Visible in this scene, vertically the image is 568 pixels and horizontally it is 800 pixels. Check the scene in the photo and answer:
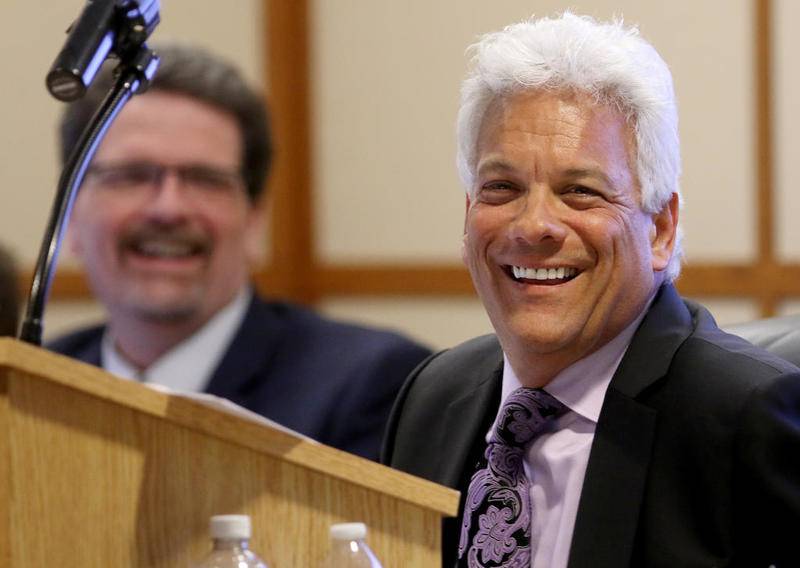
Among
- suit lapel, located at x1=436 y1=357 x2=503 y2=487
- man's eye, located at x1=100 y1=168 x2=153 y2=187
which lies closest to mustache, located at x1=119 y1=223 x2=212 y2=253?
man's eye, located at x1=100 y1=168 x2=153 y2=187

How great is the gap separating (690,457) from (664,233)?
0.36m

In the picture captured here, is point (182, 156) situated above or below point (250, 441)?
above

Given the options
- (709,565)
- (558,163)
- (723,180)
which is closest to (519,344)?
(558,163)

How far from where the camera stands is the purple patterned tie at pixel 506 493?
5.80ft

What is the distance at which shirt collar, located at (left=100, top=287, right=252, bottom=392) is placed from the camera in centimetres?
306

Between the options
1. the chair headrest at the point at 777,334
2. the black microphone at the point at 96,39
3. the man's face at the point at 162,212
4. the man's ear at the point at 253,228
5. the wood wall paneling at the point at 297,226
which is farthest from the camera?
the wood wall paneling at the point at 297,226

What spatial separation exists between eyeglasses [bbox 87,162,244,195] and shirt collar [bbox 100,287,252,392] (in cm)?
28

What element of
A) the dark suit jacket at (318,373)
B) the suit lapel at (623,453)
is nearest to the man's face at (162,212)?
the dark suit jacket at (318,373)

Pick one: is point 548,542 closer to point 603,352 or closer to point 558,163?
point 603,352

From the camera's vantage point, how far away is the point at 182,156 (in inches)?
123

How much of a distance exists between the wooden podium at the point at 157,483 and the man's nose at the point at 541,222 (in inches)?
19.4

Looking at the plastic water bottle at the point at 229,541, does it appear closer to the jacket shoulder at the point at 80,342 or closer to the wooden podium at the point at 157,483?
the wooden podium at the point at 157,483

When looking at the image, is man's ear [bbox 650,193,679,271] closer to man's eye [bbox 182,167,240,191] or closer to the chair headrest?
the chair headrest

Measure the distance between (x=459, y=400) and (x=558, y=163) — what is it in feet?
1.53
